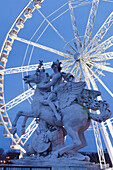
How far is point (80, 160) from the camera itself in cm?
521

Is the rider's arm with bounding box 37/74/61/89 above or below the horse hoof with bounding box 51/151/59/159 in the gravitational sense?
above

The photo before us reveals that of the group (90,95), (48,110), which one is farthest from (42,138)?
(90,95)

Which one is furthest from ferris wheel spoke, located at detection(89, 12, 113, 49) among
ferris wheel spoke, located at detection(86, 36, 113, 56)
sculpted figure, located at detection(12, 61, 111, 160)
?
sculpted figure, located at detection(12, 61, 111, 160)

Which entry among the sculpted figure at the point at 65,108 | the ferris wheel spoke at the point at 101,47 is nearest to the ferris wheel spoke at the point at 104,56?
the ferris wheel spoke at the point at 101,47

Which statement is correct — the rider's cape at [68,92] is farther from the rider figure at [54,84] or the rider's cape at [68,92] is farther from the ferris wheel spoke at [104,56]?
the ferris wheel spoke at [104,56]

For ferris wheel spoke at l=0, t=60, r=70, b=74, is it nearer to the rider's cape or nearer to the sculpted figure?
the sculpted figure

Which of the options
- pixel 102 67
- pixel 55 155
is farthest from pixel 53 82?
pixel 102 67

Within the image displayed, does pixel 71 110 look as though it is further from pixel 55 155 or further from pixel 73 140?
pixel 55 155

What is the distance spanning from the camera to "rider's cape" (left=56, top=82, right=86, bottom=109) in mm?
5882

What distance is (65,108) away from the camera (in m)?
5.81

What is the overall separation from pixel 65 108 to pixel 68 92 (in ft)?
1.54

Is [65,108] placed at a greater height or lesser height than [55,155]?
greater

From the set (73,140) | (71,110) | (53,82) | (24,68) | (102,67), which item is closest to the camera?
(73,140)

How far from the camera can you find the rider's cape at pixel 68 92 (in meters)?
5.88
